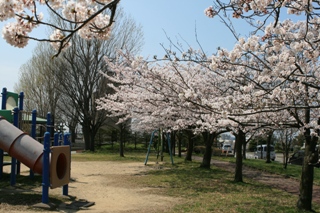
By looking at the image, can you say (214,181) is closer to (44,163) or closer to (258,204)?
(258,204)

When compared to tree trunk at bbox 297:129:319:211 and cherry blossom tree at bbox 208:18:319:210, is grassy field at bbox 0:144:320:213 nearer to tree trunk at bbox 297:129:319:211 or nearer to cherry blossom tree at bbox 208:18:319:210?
tree trunk at bbox 297:129:319:211

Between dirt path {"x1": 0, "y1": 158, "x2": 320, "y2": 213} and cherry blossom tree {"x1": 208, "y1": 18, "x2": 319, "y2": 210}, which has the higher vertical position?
cherry blossom tree {"x1": 208, "y1": 18, "x2": 319, "y2": 210}

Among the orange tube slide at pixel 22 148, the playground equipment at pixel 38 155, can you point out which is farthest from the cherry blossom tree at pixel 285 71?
the orange tube slide at pixel 22 148

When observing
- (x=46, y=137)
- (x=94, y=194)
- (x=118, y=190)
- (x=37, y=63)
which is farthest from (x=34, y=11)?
(x=37, y=63)

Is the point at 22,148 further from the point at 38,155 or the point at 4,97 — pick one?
the point at 4,97

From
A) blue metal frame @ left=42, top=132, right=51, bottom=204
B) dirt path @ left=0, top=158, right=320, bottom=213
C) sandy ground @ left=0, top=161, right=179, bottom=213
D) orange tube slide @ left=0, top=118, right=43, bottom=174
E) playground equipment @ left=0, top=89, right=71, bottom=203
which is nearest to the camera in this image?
dirt path @ left=0, top=158, right=320, bottom=213

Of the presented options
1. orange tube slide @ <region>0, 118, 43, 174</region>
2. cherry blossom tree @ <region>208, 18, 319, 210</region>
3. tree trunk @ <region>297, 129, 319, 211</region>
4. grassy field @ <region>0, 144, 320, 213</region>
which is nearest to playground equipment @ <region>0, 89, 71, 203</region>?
orange tube slide @ <region>0, 118, 43, 174</region>

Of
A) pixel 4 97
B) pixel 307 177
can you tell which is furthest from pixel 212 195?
pixel 4 97

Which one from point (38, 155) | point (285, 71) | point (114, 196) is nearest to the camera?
point (285, 71)

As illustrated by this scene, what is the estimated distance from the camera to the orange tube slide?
27.6 feet

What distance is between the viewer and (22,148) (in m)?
8.60

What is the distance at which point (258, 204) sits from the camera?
8.46 metres

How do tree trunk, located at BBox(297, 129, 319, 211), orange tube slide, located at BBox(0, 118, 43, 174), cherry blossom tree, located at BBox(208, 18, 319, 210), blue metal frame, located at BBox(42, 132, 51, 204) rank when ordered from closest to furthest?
cherry blossom tree, located at BBox(208, 18, 319, 210) → blue metal frame, located at BBox(42, 132, 51, 204) → tree trunk, located at BBox(297, 129, 319, 211) → orange tube slide, located at BBox(0, 118, 43, 174)

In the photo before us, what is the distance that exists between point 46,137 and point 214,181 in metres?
6.78
